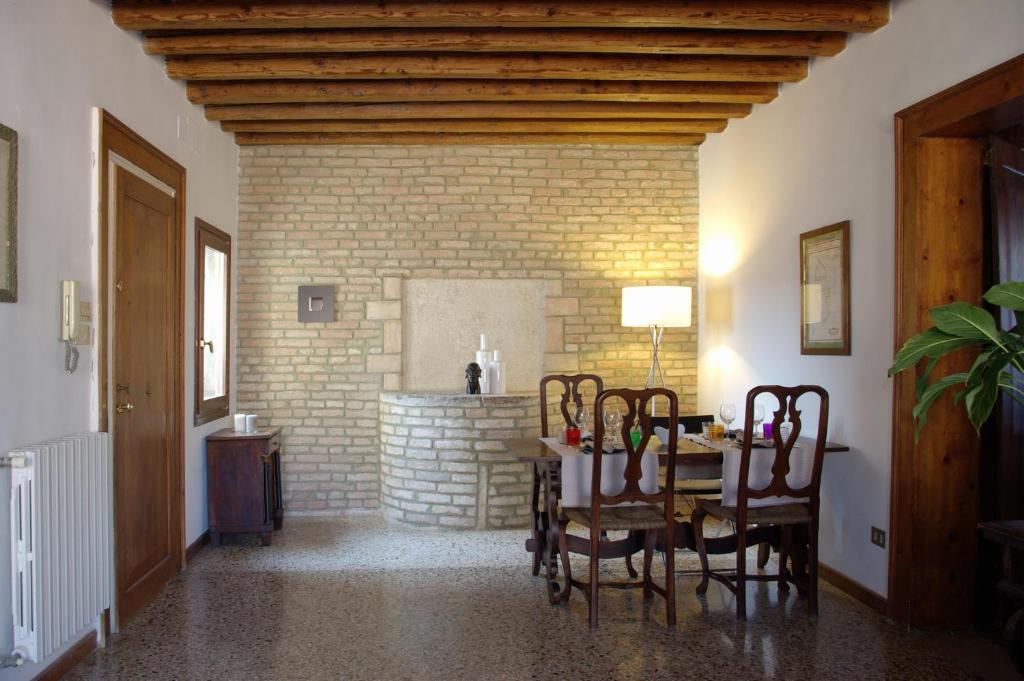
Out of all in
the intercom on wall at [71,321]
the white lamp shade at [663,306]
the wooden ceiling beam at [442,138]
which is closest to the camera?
the intercom on wall at [71,321]

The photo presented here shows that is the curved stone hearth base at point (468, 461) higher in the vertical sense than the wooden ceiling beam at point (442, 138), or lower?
lower

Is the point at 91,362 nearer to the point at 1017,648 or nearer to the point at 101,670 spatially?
the point at 101,670

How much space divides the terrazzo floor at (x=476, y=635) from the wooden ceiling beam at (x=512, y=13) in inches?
119

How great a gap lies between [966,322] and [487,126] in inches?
152

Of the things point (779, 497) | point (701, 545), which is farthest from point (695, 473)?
point (779, 497)

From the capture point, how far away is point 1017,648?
2.61m

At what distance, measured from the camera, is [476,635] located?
358cm

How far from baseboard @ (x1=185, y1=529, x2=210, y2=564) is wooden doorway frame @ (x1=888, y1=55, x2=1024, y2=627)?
13.6 ft

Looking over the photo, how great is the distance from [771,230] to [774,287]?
1.29 ft

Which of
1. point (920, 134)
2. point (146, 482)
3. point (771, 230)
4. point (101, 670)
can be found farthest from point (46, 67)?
point (771, 230)

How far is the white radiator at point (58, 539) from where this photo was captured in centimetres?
274

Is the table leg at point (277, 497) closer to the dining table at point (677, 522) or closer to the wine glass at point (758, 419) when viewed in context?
the dining table at point (677, 522)

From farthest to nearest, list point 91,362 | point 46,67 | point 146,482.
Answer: point 146,482 → point 91,362 → point 46,67

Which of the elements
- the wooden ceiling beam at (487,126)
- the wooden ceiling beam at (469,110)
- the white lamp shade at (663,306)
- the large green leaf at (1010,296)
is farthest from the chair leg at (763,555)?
the wooden ceiling beam at (487,126)
